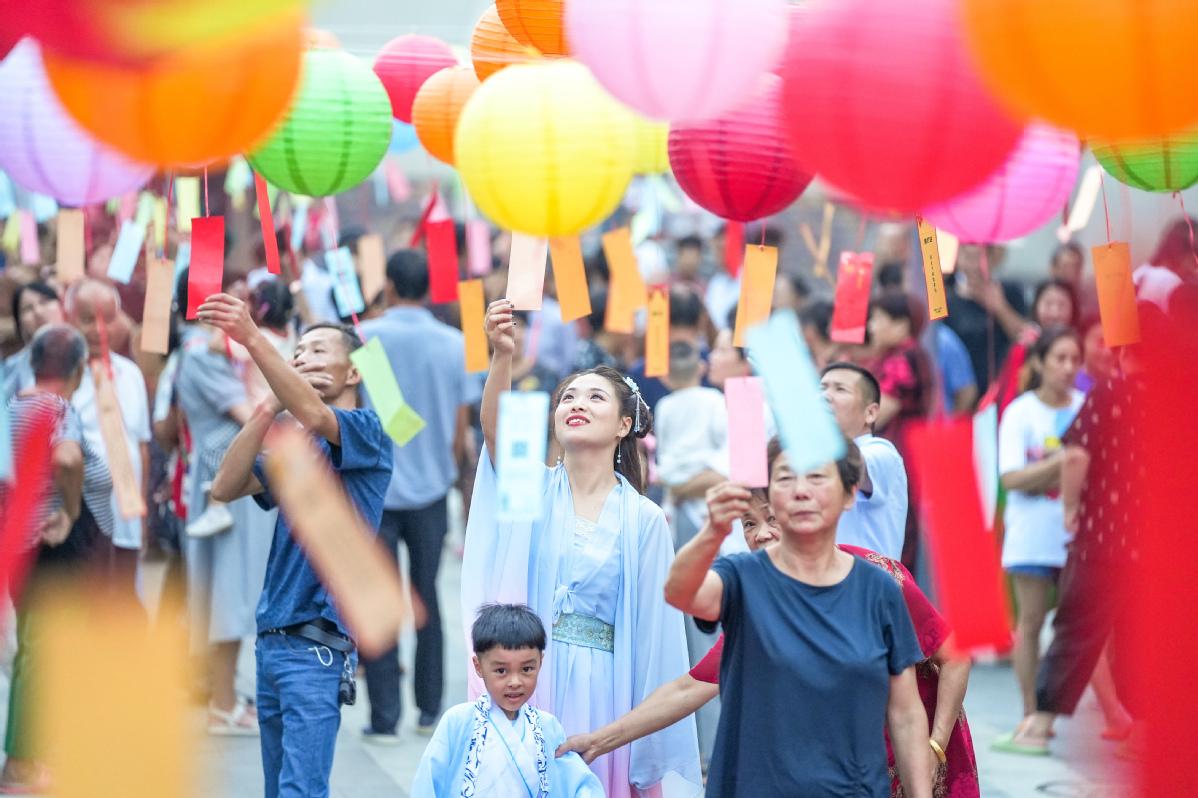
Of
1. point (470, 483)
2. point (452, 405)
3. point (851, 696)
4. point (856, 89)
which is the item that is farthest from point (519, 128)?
point (470, 483)

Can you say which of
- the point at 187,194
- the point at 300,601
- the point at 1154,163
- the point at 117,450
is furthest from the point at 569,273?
the point at 187,194

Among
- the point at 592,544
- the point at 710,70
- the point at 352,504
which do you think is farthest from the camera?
the point at 352,504

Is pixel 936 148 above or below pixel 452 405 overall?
above

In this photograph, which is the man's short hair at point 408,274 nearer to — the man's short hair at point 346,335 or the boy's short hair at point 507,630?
the man's short hair at point 346,335

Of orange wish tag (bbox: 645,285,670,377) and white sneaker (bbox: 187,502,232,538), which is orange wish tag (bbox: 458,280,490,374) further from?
white sneaker (bbox: 187,502,232,538)

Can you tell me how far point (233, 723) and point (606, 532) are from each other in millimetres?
3293

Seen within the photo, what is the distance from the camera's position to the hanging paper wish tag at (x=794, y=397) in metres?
3.31

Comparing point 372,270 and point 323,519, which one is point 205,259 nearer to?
point 323,519

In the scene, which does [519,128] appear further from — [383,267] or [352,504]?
[383,267]

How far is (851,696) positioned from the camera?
11.4 ft

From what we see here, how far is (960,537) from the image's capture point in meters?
5.32

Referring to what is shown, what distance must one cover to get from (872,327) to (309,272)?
3728 millimetres

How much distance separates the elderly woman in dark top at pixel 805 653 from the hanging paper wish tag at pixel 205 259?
1853mm

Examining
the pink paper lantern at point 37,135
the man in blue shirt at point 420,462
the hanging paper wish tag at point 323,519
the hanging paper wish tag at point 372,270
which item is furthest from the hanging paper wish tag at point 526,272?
the hanging paper wish tag at point 372,270
